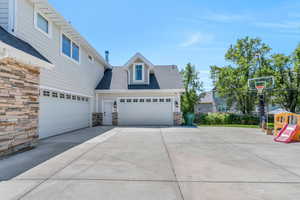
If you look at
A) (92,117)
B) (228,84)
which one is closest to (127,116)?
(92,117)

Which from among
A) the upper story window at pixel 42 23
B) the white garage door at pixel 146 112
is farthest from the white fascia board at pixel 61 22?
the white garage door at pixel 146 112

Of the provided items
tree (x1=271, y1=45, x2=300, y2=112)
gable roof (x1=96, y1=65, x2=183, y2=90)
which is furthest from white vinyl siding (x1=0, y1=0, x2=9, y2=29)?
tree (x1=271, y1=45, x2=300, y2=112)

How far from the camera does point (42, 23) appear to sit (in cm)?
668

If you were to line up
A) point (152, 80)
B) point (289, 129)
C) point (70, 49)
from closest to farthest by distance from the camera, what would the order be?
1. point (289, 129)
2. point (70, 49)
3. point (152, 80)

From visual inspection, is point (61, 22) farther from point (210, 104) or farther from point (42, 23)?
point (210, 104)

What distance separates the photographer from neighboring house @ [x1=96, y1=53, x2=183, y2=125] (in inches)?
480

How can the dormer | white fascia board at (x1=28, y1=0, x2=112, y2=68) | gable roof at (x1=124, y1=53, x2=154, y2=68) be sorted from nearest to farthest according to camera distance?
1. white fascia board at (x1=28, y1=0, x2=112, y2=68)
2. gable roof at (x1=124, y1=53, x2=154, y2=68)
3. the dormer

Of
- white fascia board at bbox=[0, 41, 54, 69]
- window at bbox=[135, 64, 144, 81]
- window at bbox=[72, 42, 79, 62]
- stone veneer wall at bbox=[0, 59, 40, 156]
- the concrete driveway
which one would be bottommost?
the concrete driveway

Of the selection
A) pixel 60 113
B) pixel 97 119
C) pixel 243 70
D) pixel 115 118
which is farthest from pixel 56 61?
pixel 243 70

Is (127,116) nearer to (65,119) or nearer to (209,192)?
(65,119)

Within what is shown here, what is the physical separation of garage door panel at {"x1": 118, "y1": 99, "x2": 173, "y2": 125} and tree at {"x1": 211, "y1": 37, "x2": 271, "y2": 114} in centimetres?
733

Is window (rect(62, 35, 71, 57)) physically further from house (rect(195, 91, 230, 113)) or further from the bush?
house (rect(195, 91, 230, 113))

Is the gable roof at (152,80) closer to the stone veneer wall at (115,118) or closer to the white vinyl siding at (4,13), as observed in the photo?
the stone veneer wall at (115,118)

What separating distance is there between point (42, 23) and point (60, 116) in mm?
4452
